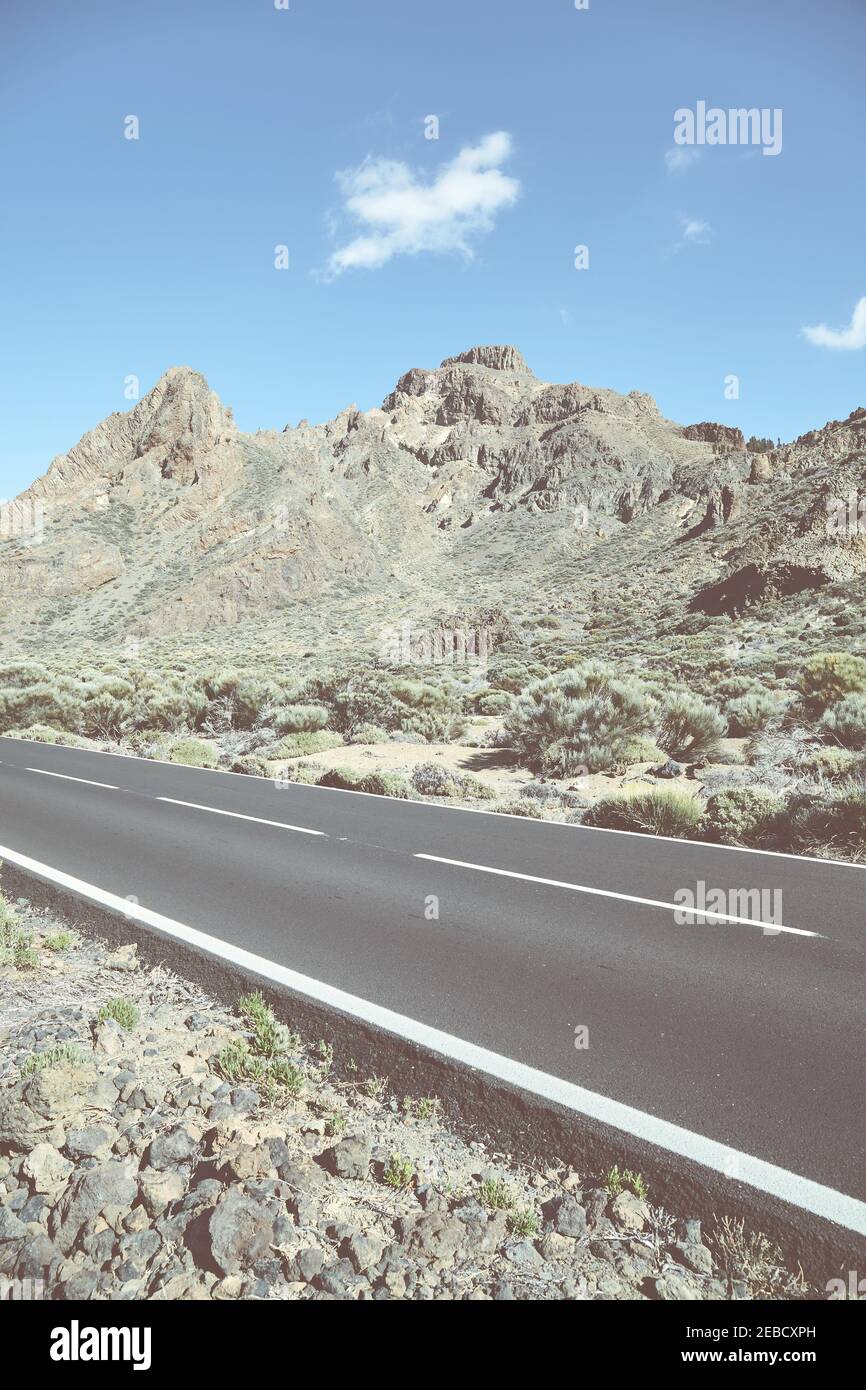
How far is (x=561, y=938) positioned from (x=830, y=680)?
1517 centimetres

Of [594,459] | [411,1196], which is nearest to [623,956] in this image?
[411,1196]

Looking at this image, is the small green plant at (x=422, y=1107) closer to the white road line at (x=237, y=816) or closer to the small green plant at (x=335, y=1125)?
the small green plant at (x=335, y=1125)

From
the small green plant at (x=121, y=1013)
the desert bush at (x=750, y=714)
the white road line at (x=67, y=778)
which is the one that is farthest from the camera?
the desert bush at (x=750, y=714)

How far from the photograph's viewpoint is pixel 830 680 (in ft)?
58.0

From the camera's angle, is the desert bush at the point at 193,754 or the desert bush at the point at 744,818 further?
the desert bush at the point at 193,754

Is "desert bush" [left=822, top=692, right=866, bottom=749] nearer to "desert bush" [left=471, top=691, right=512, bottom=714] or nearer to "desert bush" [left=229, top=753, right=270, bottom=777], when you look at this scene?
"desert bush" [left=471, top=691, right=512, bottom=714]

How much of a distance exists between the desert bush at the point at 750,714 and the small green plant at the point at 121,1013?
49.3ft

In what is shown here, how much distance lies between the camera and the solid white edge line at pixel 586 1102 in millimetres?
2789

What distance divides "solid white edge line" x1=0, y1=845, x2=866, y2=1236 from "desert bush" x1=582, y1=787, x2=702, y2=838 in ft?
19.9

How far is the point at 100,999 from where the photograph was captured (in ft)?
14.9

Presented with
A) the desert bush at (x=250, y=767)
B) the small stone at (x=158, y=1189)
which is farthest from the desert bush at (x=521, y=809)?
the small stone at (x=158, y=1189)

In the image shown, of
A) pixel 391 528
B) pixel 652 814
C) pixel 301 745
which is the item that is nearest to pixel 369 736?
pixel 301 745

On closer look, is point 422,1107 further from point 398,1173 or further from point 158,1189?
point 158,1189
